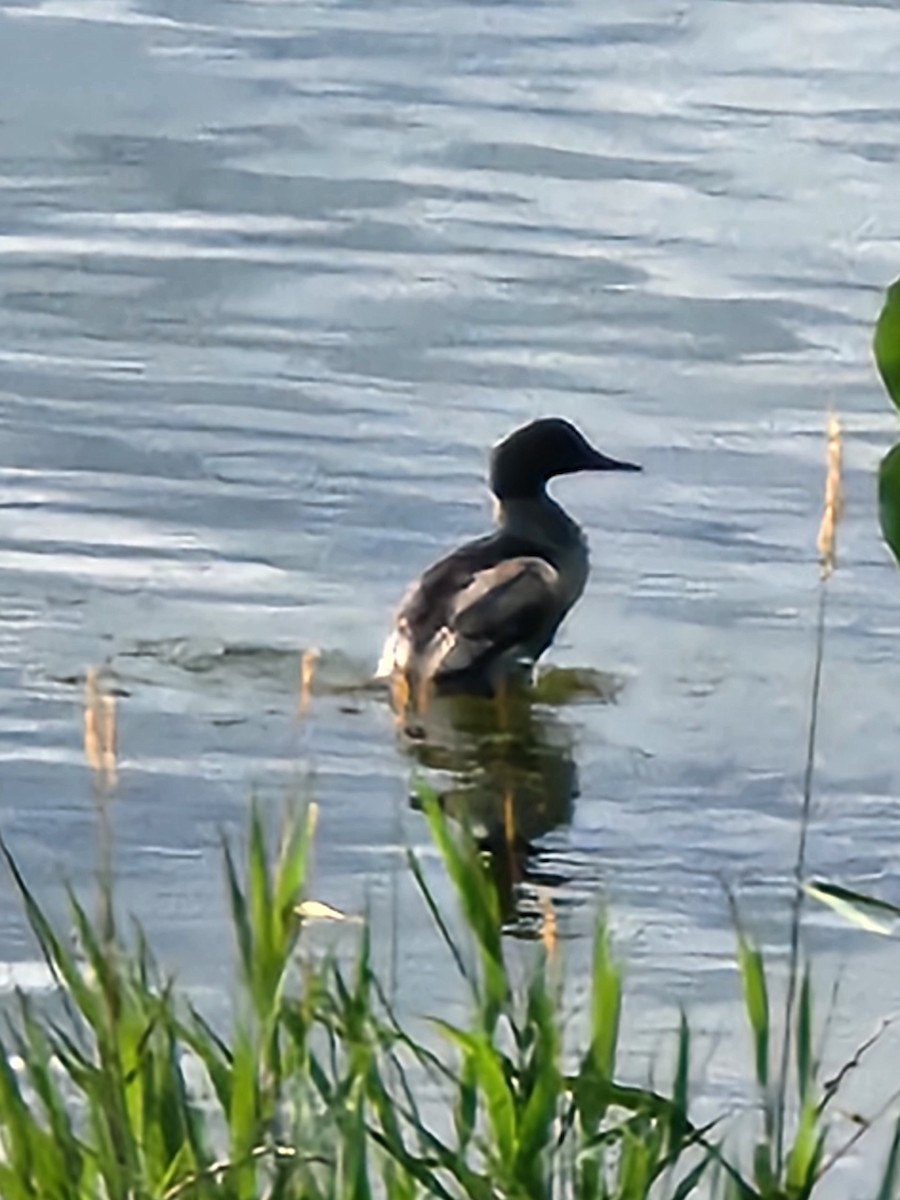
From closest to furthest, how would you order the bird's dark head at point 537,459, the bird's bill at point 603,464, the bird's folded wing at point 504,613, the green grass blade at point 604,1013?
the green grass blade at point 604,1013
the bird's folded wing at point 504,613
the bird's dark head at point 537,459
the bird's bill at point 603,464

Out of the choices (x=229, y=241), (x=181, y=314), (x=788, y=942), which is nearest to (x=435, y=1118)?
(x=788, y=942)

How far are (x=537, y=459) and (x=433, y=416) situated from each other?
0.86m

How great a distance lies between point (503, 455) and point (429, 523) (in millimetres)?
270

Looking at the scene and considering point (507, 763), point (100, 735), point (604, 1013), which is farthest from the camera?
point (507, 763)

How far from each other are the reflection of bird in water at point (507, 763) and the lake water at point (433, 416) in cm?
4

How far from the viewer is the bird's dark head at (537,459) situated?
8779mm

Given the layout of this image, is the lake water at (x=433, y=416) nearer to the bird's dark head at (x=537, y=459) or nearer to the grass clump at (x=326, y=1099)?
the bird's dark head at (x=537, y=459)

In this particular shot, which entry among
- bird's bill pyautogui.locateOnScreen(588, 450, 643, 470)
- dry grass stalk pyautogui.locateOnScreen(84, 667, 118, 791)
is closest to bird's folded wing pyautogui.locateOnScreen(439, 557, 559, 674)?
bird's bill pyautogui.locateOnScreen(588, 450, 643, 470)

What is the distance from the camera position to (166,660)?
804cm

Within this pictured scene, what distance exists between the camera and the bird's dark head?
28.8 feet

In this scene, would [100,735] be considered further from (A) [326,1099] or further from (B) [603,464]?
(B) [603,464]

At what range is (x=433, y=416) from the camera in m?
9.65

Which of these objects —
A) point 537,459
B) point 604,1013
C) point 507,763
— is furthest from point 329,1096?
point 537,459

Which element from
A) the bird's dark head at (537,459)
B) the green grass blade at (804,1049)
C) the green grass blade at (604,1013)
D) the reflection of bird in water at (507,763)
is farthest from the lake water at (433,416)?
the green grass blade at (804,1049)
